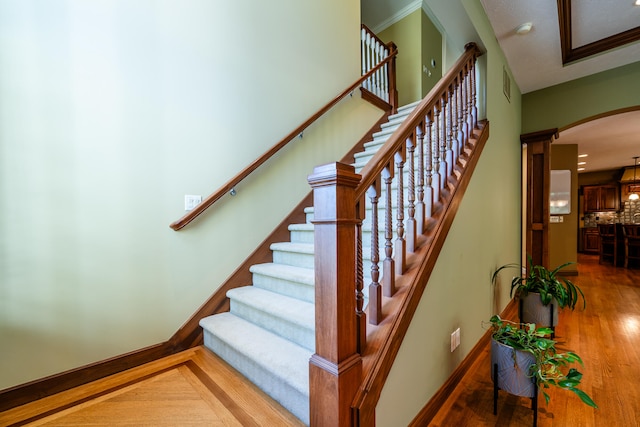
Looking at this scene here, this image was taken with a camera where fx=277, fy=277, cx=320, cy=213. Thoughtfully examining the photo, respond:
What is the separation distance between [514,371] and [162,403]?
1754 millimetres

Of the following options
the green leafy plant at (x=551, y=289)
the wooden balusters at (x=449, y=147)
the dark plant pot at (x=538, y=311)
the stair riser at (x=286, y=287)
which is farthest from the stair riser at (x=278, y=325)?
the dark plant pot at (x=538, y=311)

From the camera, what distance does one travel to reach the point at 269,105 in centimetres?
233

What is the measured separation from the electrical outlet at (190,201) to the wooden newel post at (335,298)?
1.23 m

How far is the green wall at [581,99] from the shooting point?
120 inches

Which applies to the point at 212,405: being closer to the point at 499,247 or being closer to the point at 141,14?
the point at 141,14

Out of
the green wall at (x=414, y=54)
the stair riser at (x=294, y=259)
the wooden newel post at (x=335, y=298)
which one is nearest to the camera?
the wooden newel post at (x=335, y=298)

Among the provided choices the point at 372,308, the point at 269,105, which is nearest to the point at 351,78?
the point at 269,105

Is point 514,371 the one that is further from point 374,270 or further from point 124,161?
point 124,161

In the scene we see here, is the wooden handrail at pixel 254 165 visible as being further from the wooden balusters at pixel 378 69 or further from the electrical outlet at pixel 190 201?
the wooden balusters at pixel 378 69

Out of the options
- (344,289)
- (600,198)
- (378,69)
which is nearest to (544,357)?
(344,289)

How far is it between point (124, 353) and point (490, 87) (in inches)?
134

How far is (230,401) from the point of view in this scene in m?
1.28

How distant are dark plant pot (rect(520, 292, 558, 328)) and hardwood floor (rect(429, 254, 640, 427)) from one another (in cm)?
33

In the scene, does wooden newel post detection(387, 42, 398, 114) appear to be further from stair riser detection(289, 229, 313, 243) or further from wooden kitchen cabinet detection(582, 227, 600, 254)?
wooden kitchen cabinet detection(582, 227, 600, 254)
